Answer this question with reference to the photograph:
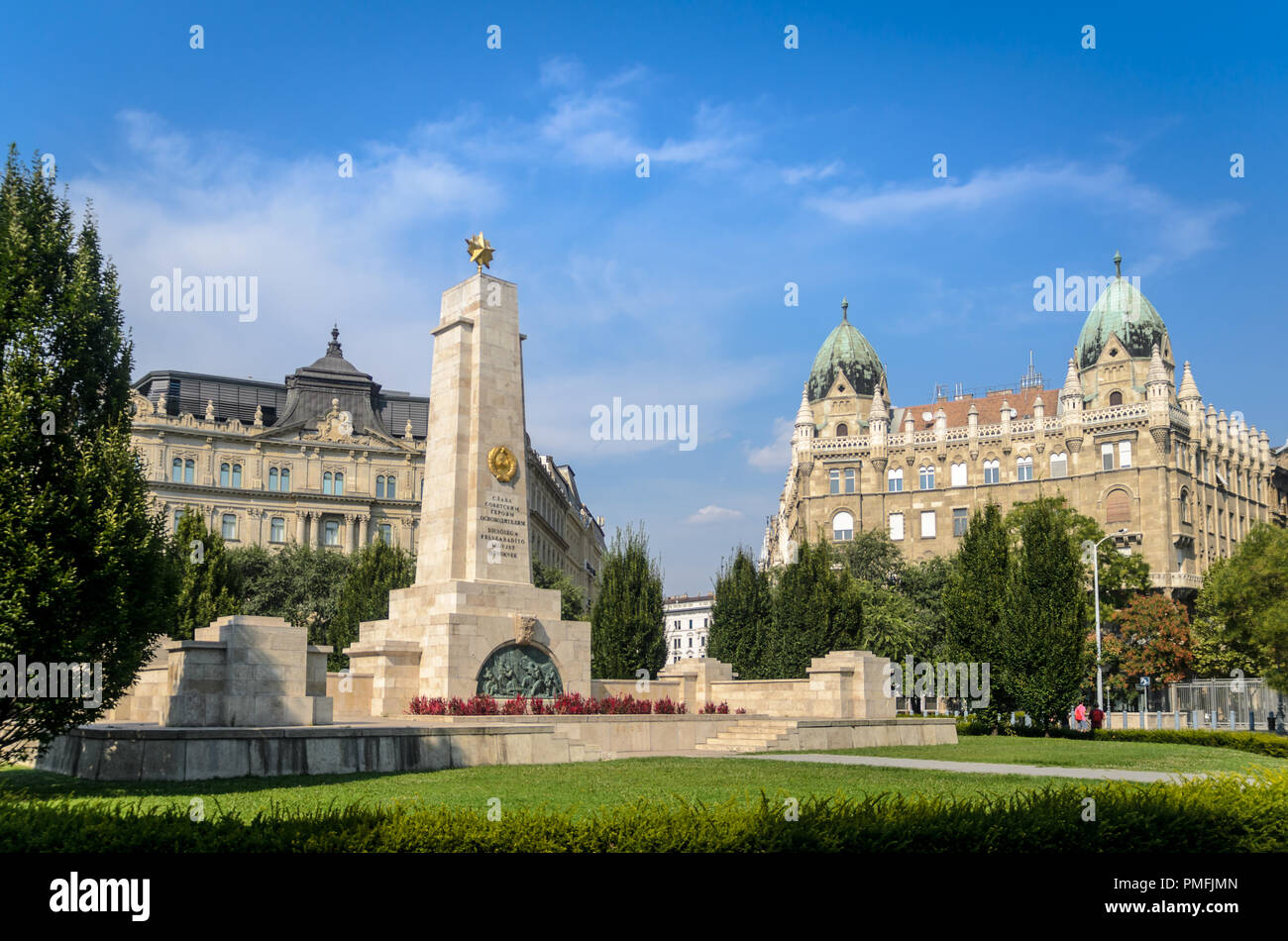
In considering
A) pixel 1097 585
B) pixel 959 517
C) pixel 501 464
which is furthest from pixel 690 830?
pixel 959 517

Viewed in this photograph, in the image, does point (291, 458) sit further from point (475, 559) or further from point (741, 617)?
point (475, 559)

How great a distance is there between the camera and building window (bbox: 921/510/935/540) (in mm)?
99812

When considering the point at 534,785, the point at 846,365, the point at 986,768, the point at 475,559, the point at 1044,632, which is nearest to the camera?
the point at 534,785

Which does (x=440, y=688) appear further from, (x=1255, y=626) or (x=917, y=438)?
(x=917, y=438)

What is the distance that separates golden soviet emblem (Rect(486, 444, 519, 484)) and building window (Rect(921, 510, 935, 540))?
76.7 m

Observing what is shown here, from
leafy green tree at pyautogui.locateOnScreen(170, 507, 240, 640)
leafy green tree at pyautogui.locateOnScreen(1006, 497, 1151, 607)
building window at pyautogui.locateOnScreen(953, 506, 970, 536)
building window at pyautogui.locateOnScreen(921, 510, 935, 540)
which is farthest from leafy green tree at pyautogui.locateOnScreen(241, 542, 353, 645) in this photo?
building window at pyautogui.locateOnScreen(953, 506, 970, 536)

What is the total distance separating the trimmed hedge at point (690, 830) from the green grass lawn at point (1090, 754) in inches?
517

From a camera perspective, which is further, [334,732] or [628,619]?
[628,619]

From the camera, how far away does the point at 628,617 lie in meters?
47.0

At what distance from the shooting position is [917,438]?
336 feet

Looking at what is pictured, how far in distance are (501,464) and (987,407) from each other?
87286 millimetres

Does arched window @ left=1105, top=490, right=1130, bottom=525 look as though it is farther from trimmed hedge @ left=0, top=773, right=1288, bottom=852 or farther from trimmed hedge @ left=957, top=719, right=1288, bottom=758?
trimmed hedge @ left=0, top=773, right=1288, bottom=852
